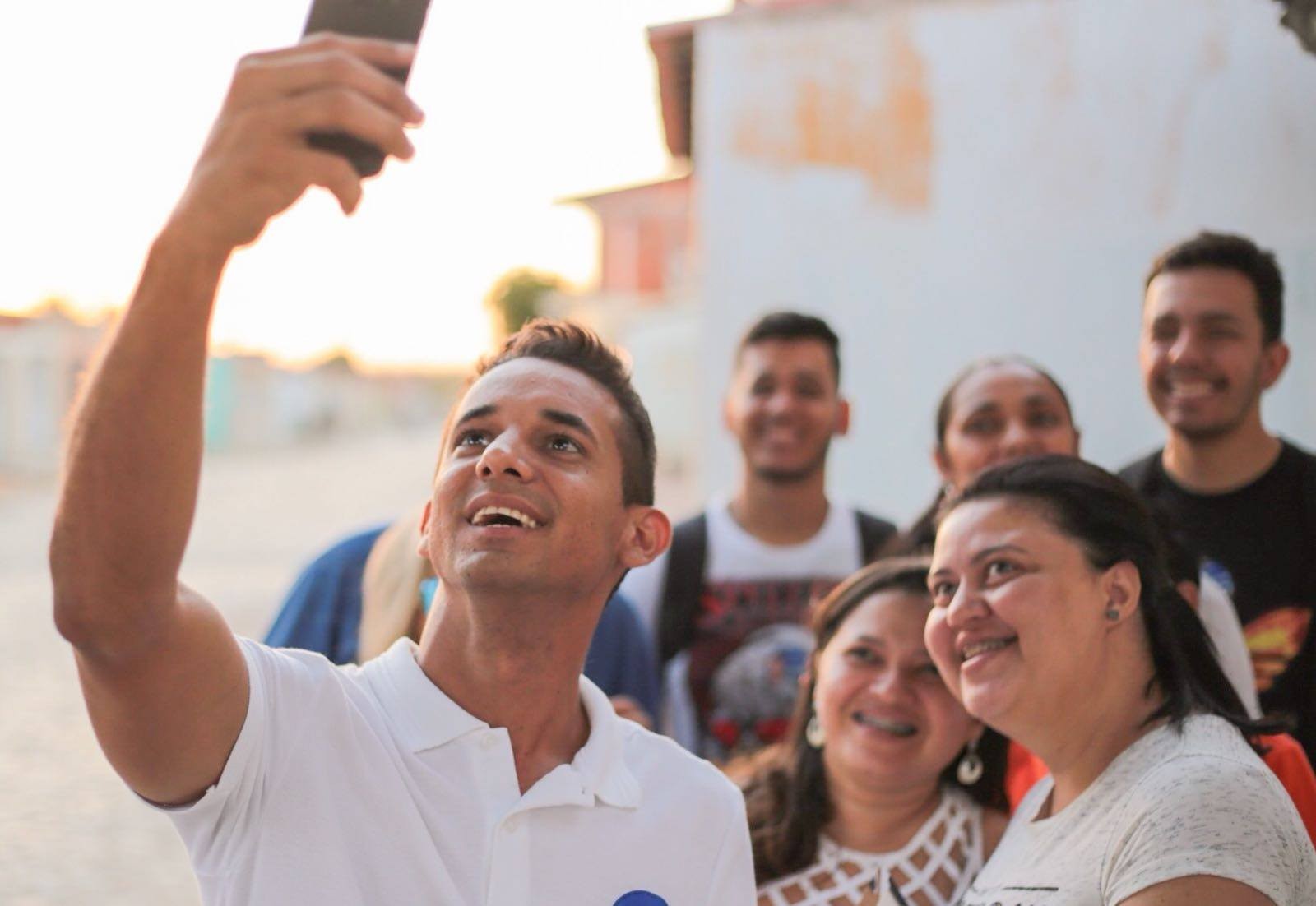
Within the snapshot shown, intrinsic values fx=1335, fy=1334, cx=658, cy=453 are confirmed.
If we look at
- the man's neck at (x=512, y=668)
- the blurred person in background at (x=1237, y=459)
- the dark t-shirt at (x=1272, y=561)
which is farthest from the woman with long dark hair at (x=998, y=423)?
the man's neck at (x=512, y=668)

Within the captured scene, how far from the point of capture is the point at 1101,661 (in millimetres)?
2164

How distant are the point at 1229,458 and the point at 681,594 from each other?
145cm

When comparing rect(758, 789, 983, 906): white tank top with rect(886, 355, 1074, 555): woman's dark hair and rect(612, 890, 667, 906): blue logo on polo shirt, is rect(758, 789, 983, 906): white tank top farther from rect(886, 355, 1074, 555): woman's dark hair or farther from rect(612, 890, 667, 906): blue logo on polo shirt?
rect(612, 890, 667, 906): blue logo on polo shirt

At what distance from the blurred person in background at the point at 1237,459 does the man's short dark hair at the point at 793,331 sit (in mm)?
1026

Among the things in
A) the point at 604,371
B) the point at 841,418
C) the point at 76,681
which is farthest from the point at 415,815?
the point at 76,681

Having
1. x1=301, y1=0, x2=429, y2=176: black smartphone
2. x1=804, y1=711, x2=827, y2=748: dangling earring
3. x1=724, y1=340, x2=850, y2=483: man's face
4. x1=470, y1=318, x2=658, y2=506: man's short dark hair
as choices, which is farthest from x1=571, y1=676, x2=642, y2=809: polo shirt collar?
x1=724, y1=340, x2=850, y2=483: man's face

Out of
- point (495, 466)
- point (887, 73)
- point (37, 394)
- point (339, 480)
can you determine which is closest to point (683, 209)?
point (339, 480)

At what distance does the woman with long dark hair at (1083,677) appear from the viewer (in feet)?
6.25

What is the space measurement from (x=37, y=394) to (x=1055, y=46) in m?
26.5

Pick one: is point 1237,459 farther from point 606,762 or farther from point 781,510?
point 606,762

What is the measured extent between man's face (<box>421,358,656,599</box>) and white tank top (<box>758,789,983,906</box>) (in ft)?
2.87

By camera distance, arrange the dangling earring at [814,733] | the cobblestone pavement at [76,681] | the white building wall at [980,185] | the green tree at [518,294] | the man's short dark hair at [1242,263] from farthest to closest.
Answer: the green tree at [518,294], the cobblestone pavement at [76,681], the white building wall at [980,185], the man's short dark hair at [1242,263], the dangling earring at [814,733]

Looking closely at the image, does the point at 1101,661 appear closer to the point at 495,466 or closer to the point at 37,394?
the point at 495,466

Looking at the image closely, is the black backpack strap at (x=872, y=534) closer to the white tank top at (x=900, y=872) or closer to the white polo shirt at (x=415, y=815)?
the white tank top at (x=900, y=872)
